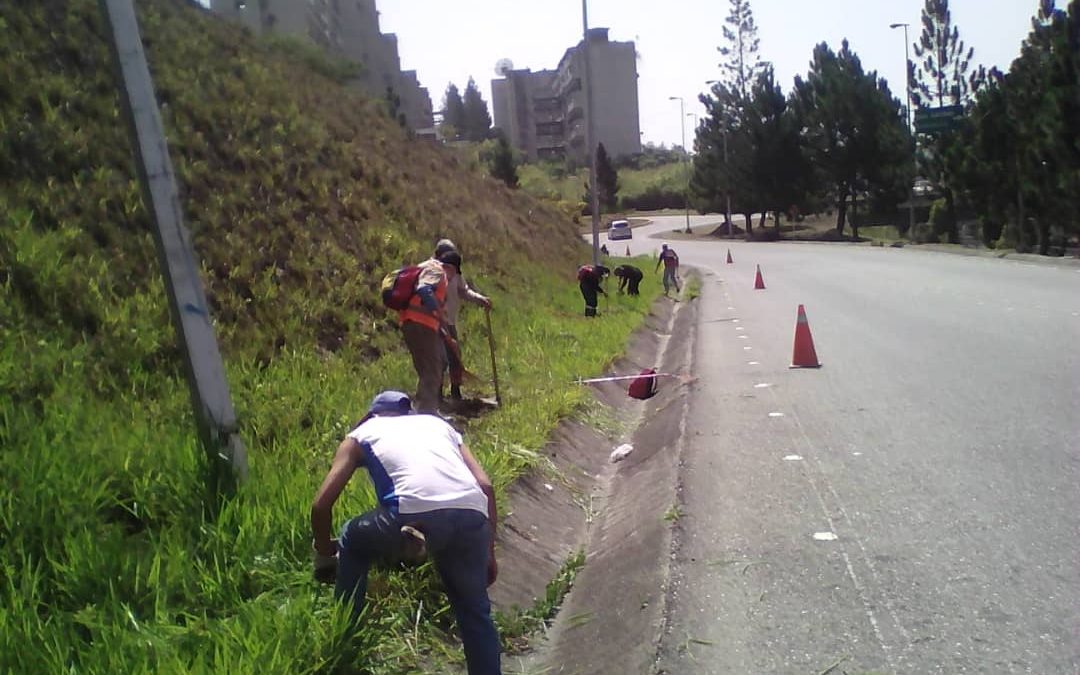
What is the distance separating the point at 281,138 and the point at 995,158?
110 feet

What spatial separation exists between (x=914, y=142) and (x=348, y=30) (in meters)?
35.9

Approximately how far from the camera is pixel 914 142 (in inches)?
2154

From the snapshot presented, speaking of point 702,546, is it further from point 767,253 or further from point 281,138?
point 767,253

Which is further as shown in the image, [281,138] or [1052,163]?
[1052,163]

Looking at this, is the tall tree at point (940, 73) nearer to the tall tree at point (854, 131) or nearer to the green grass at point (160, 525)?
the tall tree at point (854, 131)

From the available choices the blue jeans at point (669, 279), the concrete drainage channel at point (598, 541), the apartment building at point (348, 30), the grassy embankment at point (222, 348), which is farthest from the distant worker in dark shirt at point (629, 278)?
the apartment building at point (348, 30)

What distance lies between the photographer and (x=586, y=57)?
21.7 metres

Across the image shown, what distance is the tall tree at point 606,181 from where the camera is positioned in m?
83.2

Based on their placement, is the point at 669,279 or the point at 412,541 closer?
the point at 412,541

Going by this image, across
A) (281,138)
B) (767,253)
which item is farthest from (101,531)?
(767,253)

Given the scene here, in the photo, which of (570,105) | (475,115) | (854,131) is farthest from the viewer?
(475,115)

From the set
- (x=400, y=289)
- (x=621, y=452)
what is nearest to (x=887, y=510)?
(x=621, y=452)

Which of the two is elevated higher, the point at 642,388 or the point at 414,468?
the point at 414,468

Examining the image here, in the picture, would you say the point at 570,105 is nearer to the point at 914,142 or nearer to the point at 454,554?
the point at 914,142
